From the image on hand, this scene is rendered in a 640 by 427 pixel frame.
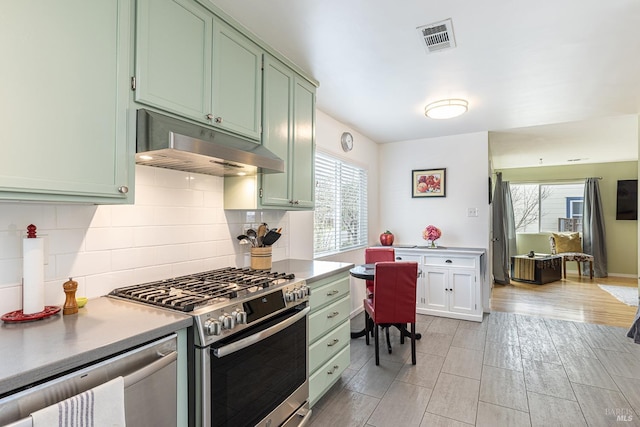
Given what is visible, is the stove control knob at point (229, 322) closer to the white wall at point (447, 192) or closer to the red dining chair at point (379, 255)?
the red dining chair at point (379, 255)

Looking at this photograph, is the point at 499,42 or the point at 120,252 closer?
the point at 120,252

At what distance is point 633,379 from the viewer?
2.59 metres

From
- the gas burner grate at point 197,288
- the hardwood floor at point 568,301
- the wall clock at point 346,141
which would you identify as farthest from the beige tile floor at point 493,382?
the wall clock at point 346,141

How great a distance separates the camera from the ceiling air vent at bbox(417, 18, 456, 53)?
6.46 ft

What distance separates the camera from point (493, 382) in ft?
8.36

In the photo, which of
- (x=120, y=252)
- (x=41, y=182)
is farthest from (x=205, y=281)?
(x=41, y=182)

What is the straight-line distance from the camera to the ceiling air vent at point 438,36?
6.46ft

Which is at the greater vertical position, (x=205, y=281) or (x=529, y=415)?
(x=205, y=281)

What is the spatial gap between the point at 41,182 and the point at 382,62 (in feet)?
7.22

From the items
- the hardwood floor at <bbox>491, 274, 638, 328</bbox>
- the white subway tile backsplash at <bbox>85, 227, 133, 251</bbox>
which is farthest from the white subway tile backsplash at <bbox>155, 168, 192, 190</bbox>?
the hardwood floor at <bbox>491, 274, 638, 328</bbox>

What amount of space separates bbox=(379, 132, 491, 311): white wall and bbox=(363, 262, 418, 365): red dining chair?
6.83 ft

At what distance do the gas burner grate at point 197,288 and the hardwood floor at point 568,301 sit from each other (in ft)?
13.3

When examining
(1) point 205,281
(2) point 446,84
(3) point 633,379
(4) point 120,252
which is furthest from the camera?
(2) point 446,84

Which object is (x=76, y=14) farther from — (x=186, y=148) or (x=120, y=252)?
(x=120, y=252)
